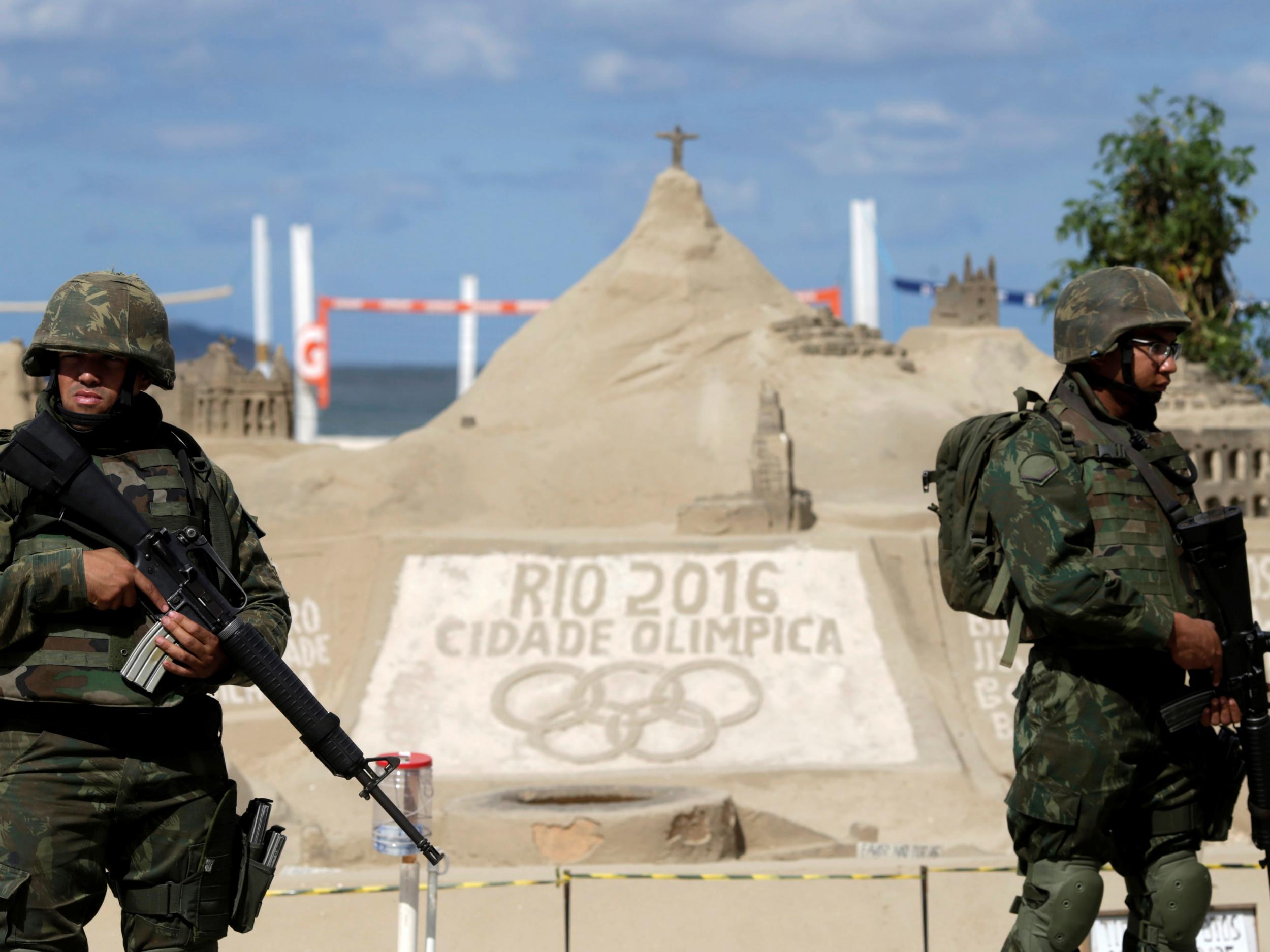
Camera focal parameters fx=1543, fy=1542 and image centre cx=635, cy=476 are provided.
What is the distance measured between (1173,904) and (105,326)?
3.35 m

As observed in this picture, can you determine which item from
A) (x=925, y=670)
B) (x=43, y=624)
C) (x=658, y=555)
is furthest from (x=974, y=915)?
(x=658, y=555)

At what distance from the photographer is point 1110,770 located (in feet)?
14.5

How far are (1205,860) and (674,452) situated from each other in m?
21.1

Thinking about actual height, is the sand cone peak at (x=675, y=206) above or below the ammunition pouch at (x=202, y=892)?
above

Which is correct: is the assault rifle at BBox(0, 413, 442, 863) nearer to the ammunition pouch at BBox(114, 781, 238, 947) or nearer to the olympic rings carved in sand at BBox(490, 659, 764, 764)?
the ammunition pouch at BBox(114, 781, 238, 947)

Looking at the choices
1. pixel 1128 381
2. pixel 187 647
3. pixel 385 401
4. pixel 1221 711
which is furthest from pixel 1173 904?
pixel 385 401

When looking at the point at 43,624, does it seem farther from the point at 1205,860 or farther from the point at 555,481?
the point at 555,481

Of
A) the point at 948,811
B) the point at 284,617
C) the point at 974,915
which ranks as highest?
the point at 284,617

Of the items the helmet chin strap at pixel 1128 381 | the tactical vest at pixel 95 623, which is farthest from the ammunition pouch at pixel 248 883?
the helmet chin strap at pixel 1128 381

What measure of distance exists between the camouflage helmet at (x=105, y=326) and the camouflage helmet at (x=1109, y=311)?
263cm

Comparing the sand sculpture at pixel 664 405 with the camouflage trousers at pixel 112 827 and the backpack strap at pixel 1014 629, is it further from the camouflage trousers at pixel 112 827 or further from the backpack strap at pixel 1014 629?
the camouflage trousers at pixel 112 827

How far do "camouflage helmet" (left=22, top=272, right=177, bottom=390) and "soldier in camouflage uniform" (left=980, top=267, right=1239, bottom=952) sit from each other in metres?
2.42

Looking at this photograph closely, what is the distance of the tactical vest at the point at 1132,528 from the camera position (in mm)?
4531

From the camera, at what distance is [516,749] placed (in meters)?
15.6
